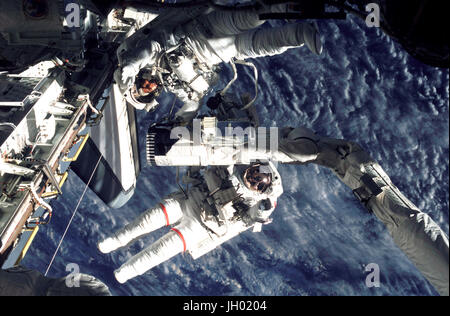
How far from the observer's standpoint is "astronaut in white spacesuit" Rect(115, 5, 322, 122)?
169 inches

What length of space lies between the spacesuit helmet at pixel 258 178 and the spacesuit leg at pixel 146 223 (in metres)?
1.31

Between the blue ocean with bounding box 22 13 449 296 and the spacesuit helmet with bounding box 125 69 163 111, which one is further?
the blue ocean with bounding box 22 13 449 296

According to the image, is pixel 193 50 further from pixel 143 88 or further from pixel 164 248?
pixel 164 248

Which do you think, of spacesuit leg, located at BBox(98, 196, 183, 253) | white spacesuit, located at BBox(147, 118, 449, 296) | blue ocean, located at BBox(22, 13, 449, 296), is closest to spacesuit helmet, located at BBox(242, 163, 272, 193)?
white spacesuit, located at BBox(147, 118, 449, 296)

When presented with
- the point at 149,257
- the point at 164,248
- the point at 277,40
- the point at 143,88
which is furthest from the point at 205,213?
the point at 277,40

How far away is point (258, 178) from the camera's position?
514 cm

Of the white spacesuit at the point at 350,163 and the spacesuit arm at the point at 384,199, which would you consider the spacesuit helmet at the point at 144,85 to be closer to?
the white spacesuit at the point at 350,163

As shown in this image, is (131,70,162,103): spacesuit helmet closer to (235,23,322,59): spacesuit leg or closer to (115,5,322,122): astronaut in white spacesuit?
(115,5,322,122): astronaut in white spacesuit

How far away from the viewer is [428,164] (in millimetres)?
7195

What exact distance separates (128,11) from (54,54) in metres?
1.83

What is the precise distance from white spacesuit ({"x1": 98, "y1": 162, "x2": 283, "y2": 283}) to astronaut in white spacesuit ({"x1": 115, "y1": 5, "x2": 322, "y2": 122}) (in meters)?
1.06

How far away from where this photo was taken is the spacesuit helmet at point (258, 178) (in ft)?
16.9
